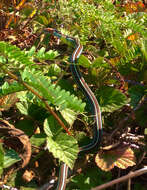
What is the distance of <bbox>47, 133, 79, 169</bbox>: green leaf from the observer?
3.85ft

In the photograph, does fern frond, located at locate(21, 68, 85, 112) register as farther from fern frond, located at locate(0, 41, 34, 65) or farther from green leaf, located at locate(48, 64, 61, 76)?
green leaf, located at locate(48, 64, 61, 76)

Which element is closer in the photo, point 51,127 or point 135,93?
point 51,127

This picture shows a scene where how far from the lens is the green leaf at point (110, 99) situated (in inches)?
57.6

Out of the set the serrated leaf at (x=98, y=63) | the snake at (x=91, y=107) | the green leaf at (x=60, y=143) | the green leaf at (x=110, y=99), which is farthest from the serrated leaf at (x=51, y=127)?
the serrated leaf at (x=98, y=63)

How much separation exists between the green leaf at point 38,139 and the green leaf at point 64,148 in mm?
55

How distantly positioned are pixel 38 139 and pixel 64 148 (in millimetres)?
156

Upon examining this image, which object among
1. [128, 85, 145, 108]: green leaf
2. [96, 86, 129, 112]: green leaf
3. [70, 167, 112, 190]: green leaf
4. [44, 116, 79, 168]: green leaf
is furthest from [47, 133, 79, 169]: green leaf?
[128, 85, 145, 108]: green leaf

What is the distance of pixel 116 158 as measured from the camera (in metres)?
1.29

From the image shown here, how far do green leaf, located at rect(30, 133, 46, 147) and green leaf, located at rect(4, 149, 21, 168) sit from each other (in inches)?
4.1

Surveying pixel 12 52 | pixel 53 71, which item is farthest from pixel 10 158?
pixel 53 71

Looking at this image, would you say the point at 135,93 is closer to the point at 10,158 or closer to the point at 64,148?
the point at 64,148

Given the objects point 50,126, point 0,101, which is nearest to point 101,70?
point 50,126

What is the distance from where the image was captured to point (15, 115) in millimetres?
1490

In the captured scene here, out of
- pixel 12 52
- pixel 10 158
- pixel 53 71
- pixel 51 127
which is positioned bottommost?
pixel 10 158
